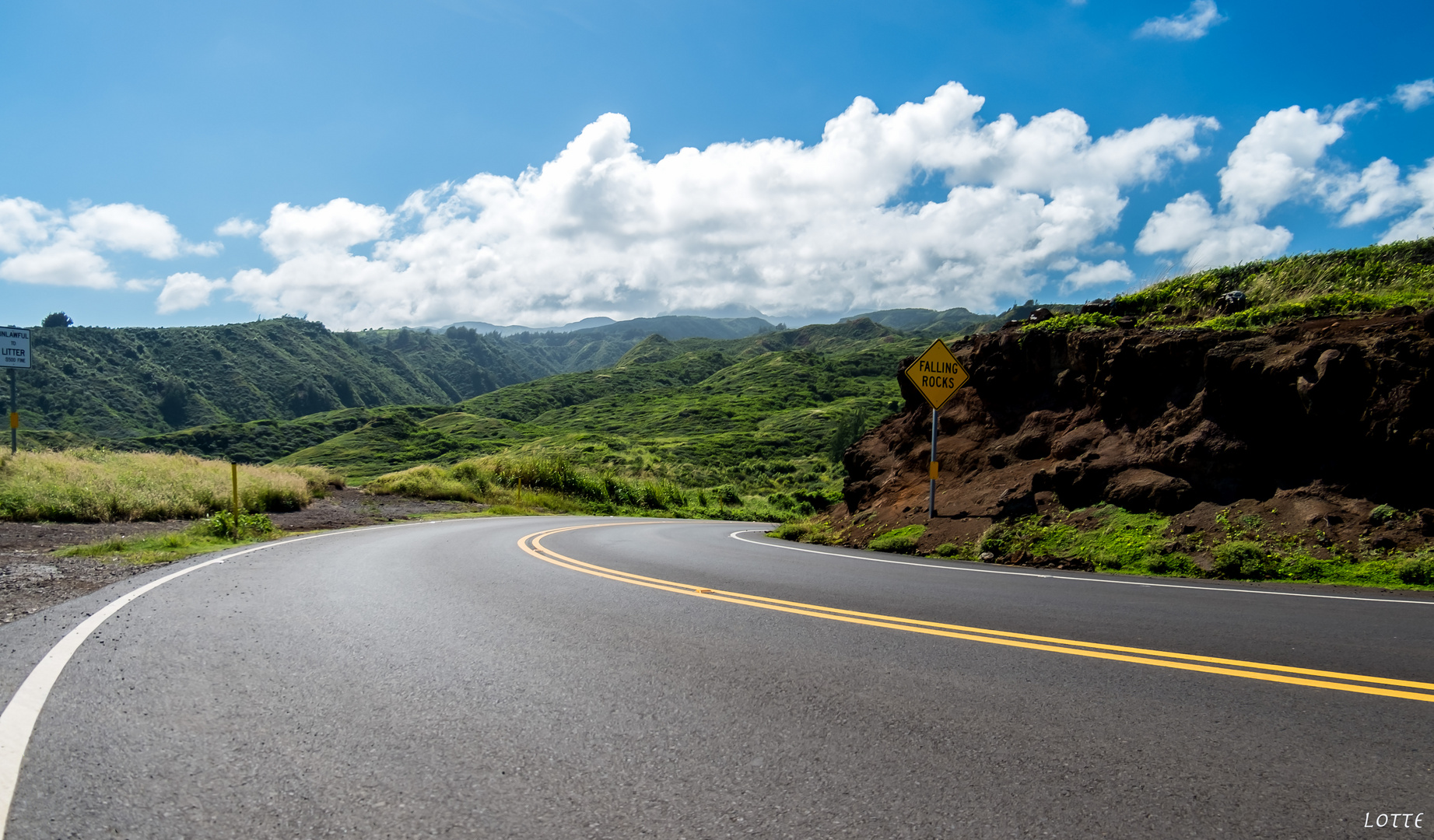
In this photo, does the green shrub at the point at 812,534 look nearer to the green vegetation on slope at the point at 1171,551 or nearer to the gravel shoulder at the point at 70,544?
the green vegetation on slope at the point at 1171,551

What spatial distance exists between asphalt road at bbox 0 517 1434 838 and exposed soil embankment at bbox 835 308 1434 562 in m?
3.36

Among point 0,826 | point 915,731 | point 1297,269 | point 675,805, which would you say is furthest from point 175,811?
point 1297,269

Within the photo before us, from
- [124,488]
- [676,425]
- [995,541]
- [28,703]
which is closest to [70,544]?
[124,488]

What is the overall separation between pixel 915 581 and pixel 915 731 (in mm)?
5022

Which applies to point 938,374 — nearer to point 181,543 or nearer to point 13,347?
point 181,543

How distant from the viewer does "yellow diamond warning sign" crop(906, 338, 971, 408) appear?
562 inches

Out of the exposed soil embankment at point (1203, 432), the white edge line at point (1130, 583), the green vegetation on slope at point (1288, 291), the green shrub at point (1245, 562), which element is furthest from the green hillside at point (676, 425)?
the green shrub at point (1245, 562)

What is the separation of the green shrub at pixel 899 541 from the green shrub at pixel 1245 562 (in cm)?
455

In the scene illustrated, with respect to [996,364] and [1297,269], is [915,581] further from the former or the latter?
[1297,269]

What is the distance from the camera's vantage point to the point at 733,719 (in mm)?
3766

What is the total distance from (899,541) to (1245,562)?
17.1 ft

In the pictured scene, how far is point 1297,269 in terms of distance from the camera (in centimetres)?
1449

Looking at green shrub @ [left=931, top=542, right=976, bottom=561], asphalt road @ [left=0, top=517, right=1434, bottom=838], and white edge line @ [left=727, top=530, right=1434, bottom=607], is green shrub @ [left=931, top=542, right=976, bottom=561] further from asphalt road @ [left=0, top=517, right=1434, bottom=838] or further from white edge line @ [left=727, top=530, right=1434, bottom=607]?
asphalt road @ [left=0, top=517, right=1434, bottom=838]

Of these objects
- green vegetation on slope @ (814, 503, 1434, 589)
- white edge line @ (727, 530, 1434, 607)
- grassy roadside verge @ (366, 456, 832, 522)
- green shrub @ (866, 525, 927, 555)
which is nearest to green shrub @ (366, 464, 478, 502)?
grassy roadside verge @ (366, 456, 832, 522)
